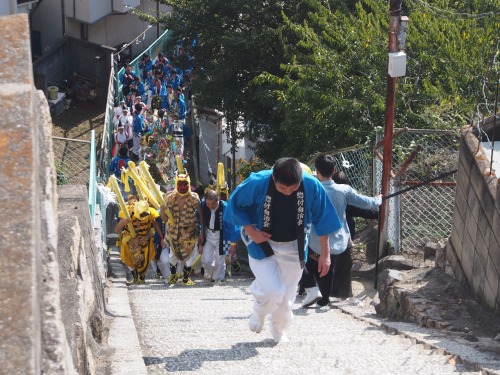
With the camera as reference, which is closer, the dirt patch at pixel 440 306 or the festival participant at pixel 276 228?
the festival participant at pixel 276 228

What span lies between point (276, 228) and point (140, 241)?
645 cm

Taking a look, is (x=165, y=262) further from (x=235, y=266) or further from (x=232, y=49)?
(x=232, y=49)

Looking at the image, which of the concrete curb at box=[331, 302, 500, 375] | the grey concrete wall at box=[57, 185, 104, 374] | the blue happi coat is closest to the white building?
the blue happi coat

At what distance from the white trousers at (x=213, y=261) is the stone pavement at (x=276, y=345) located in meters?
3.34

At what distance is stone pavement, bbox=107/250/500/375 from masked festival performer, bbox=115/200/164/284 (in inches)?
137

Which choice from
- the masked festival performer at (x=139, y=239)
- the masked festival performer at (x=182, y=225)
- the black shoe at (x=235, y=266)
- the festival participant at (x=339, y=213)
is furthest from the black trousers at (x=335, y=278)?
the black shoe at (x=235, y=266)

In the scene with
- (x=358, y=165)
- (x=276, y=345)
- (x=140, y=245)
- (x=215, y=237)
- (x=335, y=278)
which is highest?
(x=358, y=165)

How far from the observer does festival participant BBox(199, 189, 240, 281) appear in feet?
41.5

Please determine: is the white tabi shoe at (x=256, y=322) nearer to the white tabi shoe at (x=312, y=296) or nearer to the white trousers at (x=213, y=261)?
the white tabi shoe at (x=312, y=296)

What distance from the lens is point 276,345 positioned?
22.8 feet

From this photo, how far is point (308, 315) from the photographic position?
Answer: 903 centimetres

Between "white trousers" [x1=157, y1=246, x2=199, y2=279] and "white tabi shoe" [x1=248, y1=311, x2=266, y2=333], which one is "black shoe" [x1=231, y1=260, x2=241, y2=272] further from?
"white tabi shoe" [x1=248, y1=311, x2=266, y2=333]

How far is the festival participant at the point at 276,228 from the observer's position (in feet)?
22.7

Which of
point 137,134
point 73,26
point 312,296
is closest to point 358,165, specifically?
point 312,296
